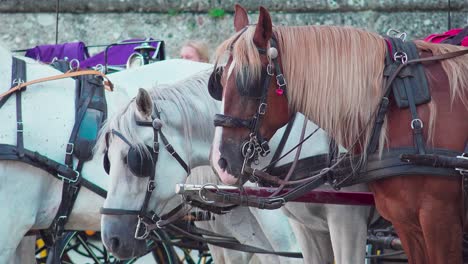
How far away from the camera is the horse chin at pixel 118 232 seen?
5.21 m

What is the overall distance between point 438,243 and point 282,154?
3.54ft

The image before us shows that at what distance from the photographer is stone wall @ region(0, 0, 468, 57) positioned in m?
8.91

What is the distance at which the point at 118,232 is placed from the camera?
5.23m

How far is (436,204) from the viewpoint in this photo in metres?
4.27

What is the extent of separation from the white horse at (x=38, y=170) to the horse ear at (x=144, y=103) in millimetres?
556

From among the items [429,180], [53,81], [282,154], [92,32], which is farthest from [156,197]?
[92,32]

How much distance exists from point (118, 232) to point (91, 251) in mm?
2312

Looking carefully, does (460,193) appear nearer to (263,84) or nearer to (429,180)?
(429,180)

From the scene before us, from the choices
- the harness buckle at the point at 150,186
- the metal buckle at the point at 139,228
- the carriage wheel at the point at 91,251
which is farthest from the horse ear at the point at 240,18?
the carriage wheel at the point at 91,251

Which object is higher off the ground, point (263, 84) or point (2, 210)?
point (263, 84)

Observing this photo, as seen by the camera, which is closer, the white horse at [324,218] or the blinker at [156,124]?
the white horse at [324,218]

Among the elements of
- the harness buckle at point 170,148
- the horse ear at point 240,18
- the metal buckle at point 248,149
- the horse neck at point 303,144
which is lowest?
the harness buckle at point 170,148

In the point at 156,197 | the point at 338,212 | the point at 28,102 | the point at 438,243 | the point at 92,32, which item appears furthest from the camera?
the point at 92,32

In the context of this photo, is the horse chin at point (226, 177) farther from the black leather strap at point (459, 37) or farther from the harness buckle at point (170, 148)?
the black leather strap at point (459, 37)
